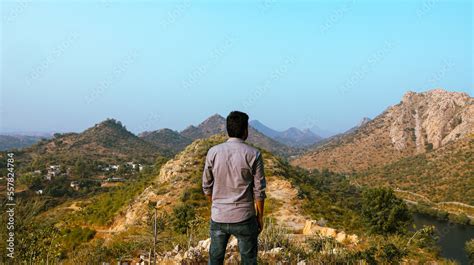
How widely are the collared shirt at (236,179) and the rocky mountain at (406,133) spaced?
266ft

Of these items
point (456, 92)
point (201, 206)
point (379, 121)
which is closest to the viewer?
point (201, 206)

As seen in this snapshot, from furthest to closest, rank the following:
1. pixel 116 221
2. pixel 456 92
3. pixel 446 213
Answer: pixel 456 92
pixel 446 213
pixel 116 221

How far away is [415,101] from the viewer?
104812mm

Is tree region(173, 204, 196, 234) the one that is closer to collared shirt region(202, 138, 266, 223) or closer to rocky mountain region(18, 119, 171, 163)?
collared shirt region(202, 138, 266, 223)

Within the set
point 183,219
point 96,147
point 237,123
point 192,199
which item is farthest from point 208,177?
point 96,147

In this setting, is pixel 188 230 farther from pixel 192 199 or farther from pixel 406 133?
pixel 406 133

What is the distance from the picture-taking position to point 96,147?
286 ft

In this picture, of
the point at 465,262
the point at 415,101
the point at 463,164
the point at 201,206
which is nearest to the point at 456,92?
the point at 415,101

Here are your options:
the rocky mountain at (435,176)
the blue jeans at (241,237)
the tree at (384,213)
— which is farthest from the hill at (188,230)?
the rocky mountain at (435,176)

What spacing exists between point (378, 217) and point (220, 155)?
2436 centimetres

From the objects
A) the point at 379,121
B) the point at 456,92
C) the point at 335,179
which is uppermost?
the point at 456,92

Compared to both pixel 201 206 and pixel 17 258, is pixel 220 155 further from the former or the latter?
pixel 201 206

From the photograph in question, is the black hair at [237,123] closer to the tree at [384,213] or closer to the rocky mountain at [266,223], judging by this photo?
the rocky mountain at [266,223]

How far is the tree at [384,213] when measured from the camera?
2506 centimetres
